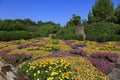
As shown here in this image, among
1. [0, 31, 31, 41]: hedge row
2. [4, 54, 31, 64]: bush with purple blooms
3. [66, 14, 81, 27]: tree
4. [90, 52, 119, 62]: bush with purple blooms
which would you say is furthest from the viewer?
[66, 14, 81, 27]: tree

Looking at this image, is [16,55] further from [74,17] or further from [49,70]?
[74,17]

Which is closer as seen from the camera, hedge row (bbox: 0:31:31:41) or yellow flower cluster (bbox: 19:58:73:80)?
yellow flower cluster (bbox: 19:58:73:80)

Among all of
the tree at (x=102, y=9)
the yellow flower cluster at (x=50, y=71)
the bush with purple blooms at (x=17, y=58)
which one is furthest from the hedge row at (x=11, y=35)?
the tree at (x=102, y=9)

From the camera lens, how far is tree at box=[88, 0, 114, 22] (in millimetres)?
54062

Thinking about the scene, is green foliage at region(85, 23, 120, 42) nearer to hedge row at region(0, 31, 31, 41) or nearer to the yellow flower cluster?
hedge row at region(0, 31, 31, 41)

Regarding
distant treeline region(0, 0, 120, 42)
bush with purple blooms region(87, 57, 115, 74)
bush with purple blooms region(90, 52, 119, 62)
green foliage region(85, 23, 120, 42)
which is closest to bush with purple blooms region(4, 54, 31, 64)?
bush with purple blooms region(87, 57, 115, 74)

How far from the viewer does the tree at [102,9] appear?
54.1 metres

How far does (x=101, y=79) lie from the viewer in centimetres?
753

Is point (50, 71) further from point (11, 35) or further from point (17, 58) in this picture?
point (11, 35)

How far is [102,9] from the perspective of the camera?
53938 mm

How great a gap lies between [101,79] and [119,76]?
4.35 feet

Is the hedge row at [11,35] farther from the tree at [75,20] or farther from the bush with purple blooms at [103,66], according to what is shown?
the bush with purple blooms at [103,66]

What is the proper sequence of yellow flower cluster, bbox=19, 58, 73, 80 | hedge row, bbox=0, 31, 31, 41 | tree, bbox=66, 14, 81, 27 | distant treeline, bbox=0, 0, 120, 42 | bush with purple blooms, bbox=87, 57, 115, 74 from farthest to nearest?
1. tree, bbox=66, 14, 81, 27
2. hedge row, bbox=0, 31, 31, 41
3. distant treeline, bbox=0, 0, 120, 42
4. bush with purple blooms, bbox=87, 57, 115, 74
5. yellow flower cluster, bbox=19, 58, 73, 80

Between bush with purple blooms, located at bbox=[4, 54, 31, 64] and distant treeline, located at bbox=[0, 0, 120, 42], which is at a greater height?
distant treeline, located at bbox=[0, 0, 120, 42]
